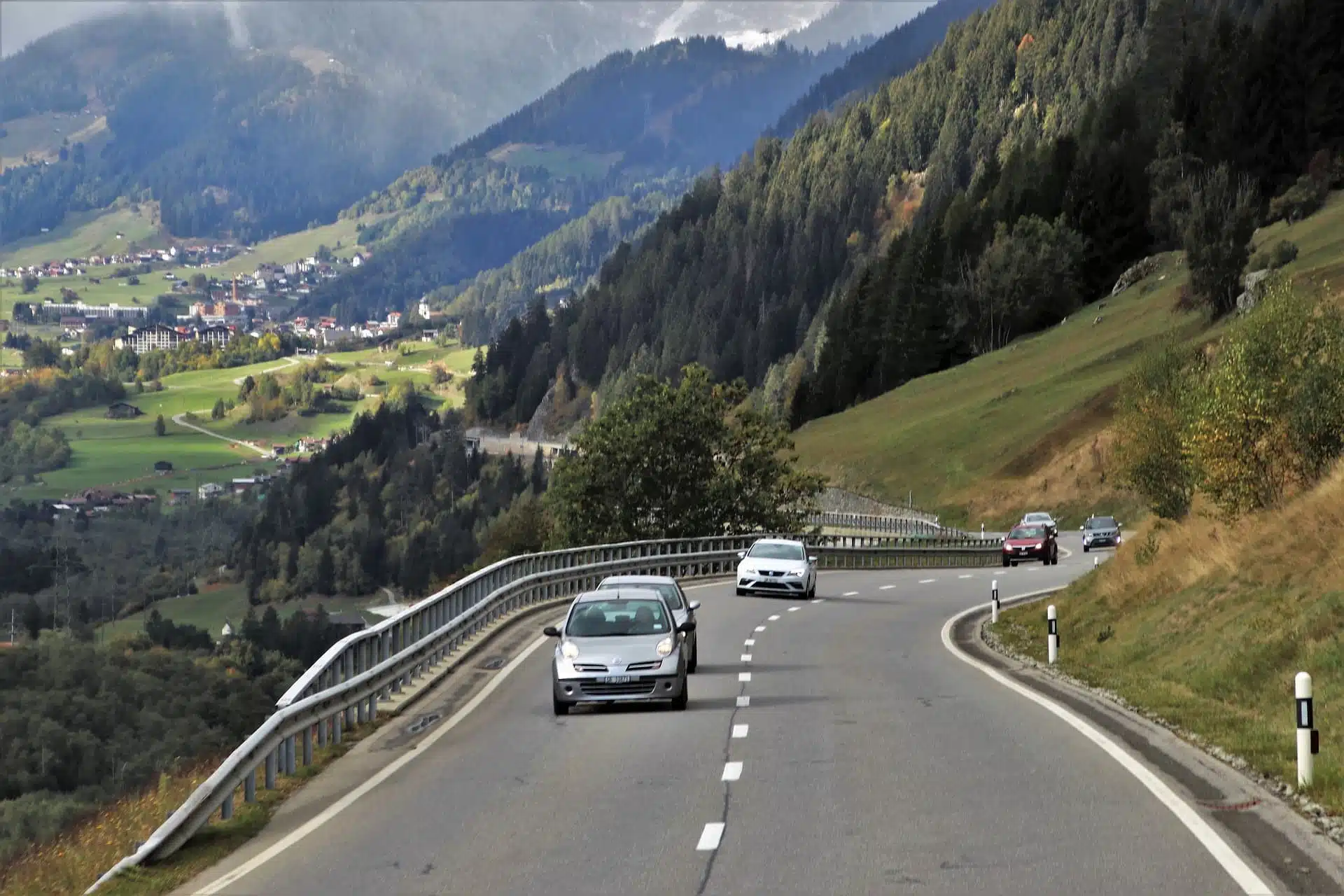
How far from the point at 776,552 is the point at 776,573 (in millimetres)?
1558

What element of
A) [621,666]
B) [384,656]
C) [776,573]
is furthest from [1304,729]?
[776,573]

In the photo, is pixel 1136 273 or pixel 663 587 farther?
pixel 1136 273

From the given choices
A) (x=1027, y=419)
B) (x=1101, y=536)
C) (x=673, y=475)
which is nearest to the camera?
(x=1101, y=536)

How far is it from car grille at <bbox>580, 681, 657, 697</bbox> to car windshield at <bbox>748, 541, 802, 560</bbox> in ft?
81.1

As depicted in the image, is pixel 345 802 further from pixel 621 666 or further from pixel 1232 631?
pixel 1232 631

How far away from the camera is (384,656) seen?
22719 mm

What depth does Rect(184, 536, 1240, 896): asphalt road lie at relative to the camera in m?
11.3

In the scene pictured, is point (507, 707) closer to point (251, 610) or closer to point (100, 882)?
point (100, 882)

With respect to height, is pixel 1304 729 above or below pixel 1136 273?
below

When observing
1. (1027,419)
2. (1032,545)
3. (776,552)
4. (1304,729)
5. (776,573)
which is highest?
(1027,419)

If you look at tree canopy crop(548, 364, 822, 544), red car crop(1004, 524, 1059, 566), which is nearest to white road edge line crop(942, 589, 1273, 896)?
red car crop(1004, 524, 1059, 566)

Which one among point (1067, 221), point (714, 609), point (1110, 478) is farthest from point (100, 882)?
point (1067, 221)

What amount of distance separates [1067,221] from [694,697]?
4850 inches

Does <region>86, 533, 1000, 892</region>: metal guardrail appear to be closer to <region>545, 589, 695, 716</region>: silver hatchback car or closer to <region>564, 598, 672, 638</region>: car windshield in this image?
<region>545, 589, 695, 716</region>: silver hatchback car
